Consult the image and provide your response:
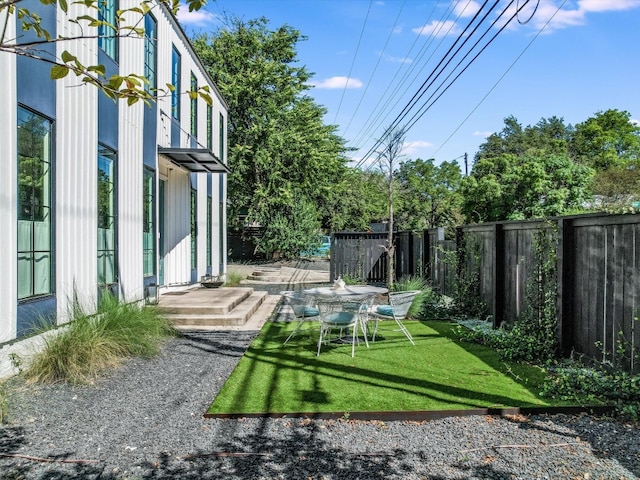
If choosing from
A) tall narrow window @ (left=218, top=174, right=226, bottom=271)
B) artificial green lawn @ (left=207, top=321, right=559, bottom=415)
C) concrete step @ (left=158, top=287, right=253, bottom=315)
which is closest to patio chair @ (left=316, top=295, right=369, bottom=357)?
artificial green lawn @ (left=207, top=321, right=559, bottom=415)

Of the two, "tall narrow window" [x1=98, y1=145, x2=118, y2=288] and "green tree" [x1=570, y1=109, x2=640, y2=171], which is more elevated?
"green tree" [x1=570, y1=109, x2=640, y2=171]

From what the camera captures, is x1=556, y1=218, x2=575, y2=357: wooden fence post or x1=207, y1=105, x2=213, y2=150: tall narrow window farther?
x1=207, y1=105, x2=213, y2=150: tall narrow window

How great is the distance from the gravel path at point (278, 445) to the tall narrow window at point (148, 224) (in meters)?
4.78

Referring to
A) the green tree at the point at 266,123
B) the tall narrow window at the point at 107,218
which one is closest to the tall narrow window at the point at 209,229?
the tall narrow window at the point at 107,218

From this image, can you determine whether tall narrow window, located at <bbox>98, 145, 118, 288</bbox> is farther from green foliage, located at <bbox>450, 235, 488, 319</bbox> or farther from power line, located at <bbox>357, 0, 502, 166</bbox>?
green foliage, located at <bbox>450, 235, 488, 319</bbox>

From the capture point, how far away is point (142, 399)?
4.21 m

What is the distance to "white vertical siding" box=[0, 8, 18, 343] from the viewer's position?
4.33 meters

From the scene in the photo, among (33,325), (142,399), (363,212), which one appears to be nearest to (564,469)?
(142,399)

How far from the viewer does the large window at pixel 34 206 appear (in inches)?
187

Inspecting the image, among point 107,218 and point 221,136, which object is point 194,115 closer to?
point 221,136

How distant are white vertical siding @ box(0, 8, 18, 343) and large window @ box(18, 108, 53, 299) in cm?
22

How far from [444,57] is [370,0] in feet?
10.1

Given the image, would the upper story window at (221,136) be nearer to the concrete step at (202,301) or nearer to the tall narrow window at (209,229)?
the tall narrow window at (209,229)

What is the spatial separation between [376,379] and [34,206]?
386cm
